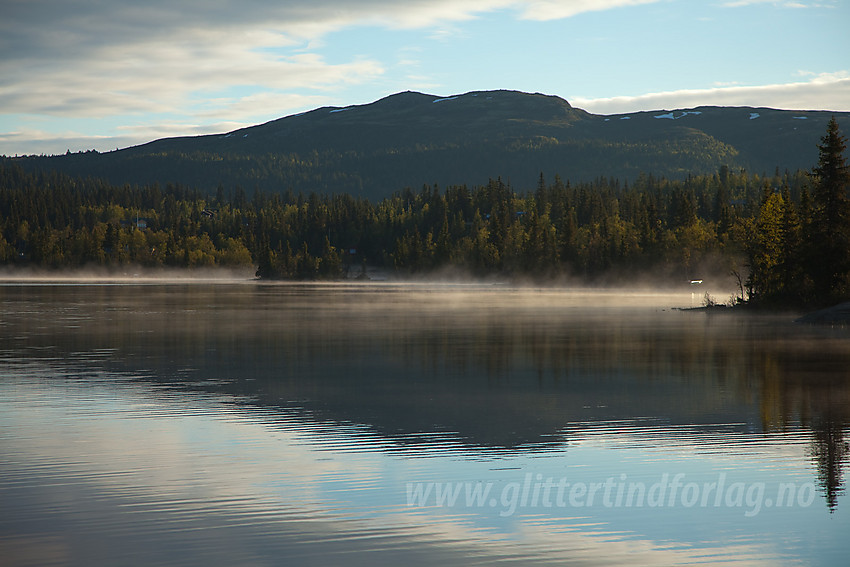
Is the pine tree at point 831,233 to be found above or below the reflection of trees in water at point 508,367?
above

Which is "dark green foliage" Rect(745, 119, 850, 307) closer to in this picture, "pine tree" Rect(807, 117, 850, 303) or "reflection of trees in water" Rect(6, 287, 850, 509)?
"pine tree" Rect(807, 117, 850, 303)

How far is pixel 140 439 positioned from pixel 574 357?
22239mm

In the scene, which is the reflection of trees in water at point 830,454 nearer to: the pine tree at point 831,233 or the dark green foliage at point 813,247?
the pine tree at point 831,233

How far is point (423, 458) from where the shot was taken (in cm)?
1797

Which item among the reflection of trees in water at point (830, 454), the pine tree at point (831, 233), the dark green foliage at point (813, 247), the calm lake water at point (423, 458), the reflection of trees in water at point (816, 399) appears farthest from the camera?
the dark green foliage at point (813, 247)

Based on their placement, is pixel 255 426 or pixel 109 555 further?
pixel 255 426

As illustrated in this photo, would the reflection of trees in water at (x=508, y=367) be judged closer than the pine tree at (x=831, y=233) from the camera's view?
Yes

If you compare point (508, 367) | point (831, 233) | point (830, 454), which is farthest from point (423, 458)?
point (831, 233)

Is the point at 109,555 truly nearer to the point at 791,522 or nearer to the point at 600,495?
the point at 600,495

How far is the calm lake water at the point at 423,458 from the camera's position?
498 inches

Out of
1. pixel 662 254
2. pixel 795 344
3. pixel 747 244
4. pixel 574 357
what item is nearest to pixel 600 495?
pixel 574 357

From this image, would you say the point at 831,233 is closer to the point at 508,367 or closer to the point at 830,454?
the point at 508,367

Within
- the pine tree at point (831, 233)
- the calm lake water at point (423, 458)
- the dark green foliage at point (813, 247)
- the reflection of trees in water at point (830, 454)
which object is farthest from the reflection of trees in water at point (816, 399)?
the dark green foliage at point (813, 247)

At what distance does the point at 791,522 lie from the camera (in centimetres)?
1370
